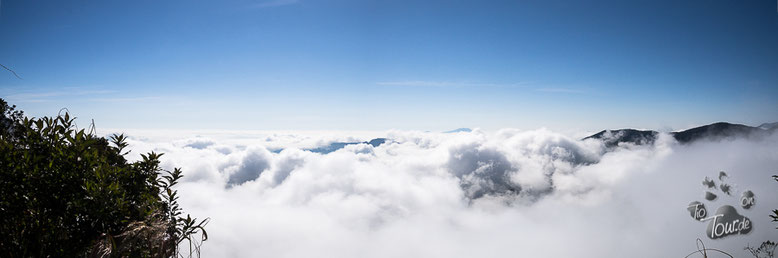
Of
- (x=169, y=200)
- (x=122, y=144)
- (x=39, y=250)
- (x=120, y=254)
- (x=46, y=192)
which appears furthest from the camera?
(x=122, y=144)

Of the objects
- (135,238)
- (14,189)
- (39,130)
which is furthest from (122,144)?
(135,238)

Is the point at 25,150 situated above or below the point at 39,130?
below

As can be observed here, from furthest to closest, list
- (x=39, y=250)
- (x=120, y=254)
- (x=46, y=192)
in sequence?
(x=46, y=192), (x=39, y=250), (x=120, y=254)

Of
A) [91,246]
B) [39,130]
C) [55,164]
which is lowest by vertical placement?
[91,246]

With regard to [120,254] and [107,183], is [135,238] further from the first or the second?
[107,183]

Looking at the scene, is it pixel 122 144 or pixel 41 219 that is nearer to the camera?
pixel 41 219

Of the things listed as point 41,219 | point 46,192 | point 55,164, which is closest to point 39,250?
point 41,219
